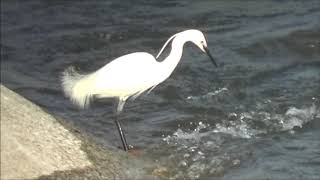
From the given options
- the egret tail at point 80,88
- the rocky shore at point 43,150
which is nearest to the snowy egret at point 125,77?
the egret tail at point 80,88

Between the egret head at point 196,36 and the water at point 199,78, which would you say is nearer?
the water at point 199,78

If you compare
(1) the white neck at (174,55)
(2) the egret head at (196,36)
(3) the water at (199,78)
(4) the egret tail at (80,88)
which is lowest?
(3) the water at (199,78)

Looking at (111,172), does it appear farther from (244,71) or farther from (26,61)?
(26,61)

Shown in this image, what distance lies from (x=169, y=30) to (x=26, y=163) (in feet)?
23.6

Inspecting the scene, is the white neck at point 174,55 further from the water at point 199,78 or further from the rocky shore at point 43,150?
the rocky shore at point 43,150

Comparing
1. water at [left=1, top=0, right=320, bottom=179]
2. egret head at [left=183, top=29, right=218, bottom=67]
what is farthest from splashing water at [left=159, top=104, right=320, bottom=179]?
egret head at [left=183, top=29, right=218, bottom=67]

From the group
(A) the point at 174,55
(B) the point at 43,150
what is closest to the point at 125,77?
(A) the point at 174,55

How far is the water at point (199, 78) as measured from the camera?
23.6 ft

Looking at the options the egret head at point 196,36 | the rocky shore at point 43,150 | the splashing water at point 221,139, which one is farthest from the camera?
the egret head at point 196,36

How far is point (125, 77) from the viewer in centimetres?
723

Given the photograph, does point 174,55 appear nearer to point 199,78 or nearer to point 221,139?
point 221,139

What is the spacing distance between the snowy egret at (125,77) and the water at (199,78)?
21.8 inches

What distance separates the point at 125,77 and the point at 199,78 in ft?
9.26

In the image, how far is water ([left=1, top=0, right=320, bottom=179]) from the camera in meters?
7.18
